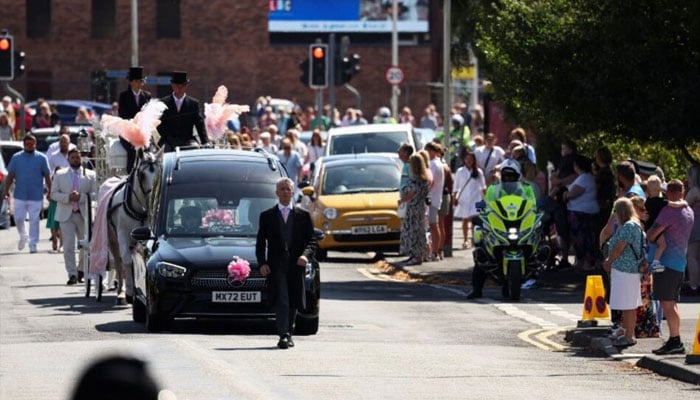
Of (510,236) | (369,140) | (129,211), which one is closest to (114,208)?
(129,211)

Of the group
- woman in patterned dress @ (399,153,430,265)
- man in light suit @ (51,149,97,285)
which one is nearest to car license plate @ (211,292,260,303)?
man in light suit @ (51,149,97,285)

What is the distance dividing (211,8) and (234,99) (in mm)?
3928

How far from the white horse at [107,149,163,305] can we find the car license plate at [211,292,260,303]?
8.69 ft

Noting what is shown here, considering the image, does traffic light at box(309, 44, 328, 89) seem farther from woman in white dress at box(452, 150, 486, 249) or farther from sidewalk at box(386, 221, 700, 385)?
sidewalk at box(386, 221, 700, 385)

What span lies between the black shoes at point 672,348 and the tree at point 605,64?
688 cm

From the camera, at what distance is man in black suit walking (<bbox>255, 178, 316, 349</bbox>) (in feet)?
53.9

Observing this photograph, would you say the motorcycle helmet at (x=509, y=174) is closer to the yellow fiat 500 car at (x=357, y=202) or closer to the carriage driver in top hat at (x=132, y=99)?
the carriage driver in top hat at (x=132, y=99)

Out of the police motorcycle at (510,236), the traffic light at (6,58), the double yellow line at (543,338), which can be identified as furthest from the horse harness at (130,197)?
the traffic light at (6,58)

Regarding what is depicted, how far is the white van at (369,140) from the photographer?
35.6 metres

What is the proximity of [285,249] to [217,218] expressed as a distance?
225 cm

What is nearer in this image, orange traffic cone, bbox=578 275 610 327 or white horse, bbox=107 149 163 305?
orange traffic cone, bbox=578 275 610 327

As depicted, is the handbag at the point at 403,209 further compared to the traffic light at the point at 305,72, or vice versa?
the traffic light at the point at 305,72

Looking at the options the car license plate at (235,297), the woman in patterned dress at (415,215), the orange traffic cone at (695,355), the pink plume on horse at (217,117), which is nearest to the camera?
the orange traffic cone at (695,355)

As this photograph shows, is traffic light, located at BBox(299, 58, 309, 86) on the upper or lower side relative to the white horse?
upper
